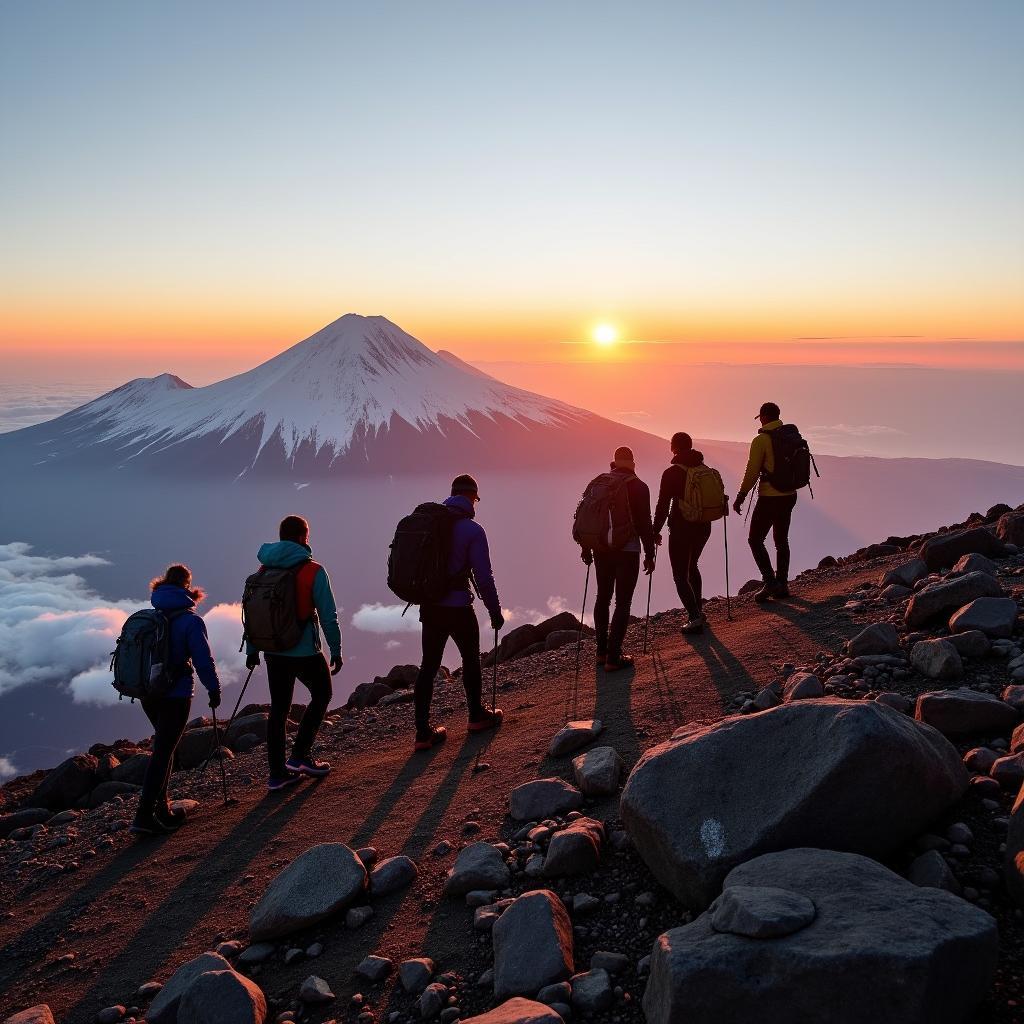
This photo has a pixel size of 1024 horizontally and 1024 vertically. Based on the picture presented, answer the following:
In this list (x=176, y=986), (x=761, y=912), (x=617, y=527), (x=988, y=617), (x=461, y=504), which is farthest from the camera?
(x=617, y=527)

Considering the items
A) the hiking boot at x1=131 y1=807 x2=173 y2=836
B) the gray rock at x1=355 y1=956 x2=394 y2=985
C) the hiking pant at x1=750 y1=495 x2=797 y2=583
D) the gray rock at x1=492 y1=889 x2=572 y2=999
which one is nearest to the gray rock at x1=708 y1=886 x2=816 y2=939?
the gray rock at x1=492 y1=889 x2=572 y2=999

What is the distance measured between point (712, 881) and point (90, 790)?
874 cm

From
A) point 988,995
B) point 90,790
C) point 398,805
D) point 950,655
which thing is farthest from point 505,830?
point 90,790

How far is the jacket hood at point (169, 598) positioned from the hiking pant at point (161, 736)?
0.83m

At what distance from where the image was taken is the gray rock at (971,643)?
5.95 meters

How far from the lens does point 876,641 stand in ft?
21.6

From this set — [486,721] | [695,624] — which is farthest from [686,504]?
[486,721]

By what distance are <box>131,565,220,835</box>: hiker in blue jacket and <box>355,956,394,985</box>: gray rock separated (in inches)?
123

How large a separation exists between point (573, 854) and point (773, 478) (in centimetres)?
685

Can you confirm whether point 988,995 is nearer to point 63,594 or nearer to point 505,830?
point 505,830

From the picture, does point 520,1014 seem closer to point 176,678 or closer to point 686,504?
point 176,678

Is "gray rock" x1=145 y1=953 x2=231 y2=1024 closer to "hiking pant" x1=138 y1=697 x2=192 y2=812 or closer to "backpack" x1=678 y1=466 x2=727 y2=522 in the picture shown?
"hiking pant" x1=138 y1=697 x2=192 y2=812

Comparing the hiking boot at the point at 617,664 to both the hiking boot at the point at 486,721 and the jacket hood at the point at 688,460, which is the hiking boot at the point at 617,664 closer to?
the hiking boot at the point at 486,721

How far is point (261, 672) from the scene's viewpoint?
14850 centimetres
